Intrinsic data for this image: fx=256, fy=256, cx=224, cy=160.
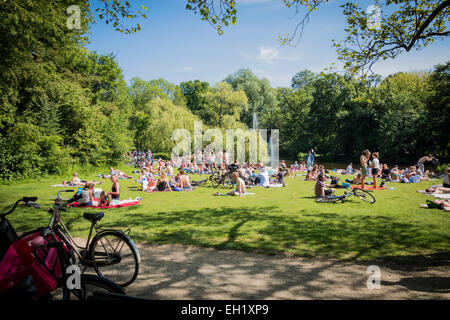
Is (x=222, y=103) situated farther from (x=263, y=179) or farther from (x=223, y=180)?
(x=223, y=180)

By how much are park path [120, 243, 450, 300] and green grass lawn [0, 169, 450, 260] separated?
0.48m

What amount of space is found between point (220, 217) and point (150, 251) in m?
3.05

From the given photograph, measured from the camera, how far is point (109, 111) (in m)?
28.8

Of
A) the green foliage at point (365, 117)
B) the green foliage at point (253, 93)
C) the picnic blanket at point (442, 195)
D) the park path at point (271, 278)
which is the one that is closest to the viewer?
the park path at point (271, 278)

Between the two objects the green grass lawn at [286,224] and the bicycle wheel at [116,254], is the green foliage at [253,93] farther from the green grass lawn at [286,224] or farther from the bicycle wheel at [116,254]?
the bicycle wheel at [116,254]

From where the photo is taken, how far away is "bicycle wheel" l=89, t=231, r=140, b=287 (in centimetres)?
390

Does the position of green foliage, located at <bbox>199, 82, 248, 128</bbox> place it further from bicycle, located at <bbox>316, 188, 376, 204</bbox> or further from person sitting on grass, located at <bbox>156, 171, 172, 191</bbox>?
bicycle, located at <bbox>316, 188, 376, 204</bbox>

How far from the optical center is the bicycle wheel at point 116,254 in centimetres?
390

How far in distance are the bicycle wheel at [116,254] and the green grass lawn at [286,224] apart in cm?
183

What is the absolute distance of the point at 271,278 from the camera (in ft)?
13.6

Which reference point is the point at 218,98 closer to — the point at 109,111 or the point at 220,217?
the point at 109,111

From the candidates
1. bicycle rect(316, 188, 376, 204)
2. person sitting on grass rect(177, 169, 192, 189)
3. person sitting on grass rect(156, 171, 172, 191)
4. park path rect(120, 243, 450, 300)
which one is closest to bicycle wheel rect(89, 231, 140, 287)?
park path rect(120, 243, 450, 300)

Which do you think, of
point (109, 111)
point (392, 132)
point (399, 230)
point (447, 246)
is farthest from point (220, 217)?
point (392, 132)

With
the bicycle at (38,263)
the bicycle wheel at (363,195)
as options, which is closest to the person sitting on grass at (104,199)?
the bicycle at (38,263)
